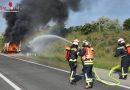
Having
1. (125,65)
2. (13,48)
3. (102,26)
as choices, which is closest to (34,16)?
(13,48)

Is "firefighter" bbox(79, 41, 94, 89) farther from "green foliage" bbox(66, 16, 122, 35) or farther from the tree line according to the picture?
"green foliage" bbox(66, 16, 122, 35)

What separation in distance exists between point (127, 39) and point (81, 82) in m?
25.9

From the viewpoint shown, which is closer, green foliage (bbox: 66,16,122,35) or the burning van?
the burning van

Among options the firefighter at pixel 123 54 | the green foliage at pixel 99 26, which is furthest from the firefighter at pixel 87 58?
the green foliage at pixel 99 26

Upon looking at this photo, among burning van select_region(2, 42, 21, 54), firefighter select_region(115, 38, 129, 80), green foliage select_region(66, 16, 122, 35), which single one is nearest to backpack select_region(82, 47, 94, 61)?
firefighter select_region(115, 38, 129, 80)

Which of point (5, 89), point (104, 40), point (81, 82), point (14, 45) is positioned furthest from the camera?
point (14, 45)

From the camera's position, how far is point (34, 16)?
196 feet

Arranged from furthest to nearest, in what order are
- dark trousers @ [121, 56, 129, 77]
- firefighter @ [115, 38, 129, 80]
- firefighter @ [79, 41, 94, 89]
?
1. dark trousers @ [121, 56, 129, 77]
2. firefighter @ [115, 38, 129, 80]
3. firefighter @ [79, 41, 94, 89]

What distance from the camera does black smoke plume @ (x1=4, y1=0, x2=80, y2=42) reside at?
189 ft

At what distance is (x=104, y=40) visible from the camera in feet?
150

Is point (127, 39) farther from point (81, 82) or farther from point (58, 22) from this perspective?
point (81, 82)

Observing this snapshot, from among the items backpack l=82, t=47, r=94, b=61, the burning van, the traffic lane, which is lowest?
the burning van

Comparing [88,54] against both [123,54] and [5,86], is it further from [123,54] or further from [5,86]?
[5,86]

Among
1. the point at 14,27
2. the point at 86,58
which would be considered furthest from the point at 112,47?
the point at 86,58
